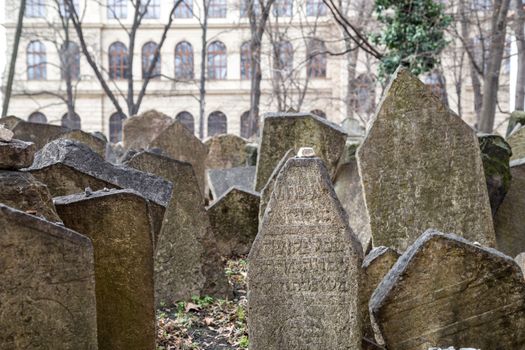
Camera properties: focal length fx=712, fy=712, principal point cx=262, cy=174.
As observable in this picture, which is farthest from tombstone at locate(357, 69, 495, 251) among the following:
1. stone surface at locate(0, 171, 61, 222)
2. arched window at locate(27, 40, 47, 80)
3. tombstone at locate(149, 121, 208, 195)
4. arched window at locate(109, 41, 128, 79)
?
arched window at locate(27, 40, 47, 80)

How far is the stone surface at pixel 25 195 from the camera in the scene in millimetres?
4039

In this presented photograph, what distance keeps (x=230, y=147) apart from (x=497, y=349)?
11645 millimetres

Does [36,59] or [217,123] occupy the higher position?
[36,59]

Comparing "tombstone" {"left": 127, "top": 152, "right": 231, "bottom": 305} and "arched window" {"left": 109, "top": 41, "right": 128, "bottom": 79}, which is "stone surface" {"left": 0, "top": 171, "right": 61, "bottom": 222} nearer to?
"tombstone" {"left": 127, "top": 152, "right": 231, "bottom": 305}

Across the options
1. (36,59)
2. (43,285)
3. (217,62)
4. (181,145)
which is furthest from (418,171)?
(36,59)

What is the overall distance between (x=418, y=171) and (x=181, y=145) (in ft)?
18.6

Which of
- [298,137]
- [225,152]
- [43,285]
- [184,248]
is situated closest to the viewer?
[43,285]

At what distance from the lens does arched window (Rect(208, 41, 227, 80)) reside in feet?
153

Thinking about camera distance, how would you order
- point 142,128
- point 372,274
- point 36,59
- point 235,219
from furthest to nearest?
1. point 36,59
2. point 142,128
3. point 235,219
4. point 372,274

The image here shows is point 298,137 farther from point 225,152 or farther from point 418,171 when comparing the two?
point 225,152

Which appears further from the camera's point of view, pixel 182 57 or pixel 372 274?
pixel 182 57

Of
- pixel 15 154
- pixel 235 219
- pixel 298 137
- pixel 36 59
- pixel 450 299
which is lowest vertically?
pixel 235 219

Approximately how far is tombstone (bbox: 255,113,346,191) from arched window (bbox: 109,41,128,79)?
3929 centimetres

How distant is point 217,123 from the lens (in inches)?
1837
